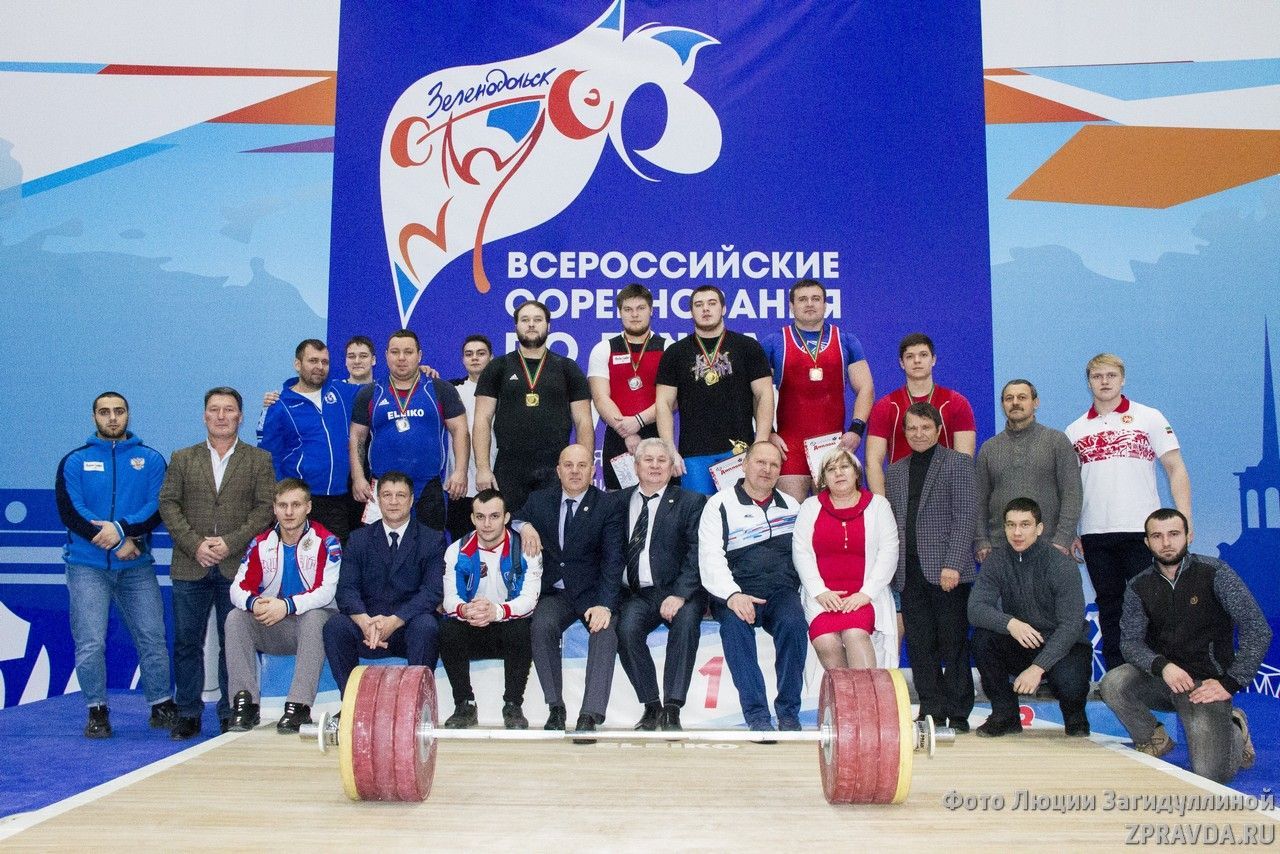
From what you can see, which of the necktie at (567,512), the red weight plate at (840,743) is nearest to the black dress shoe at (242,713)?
the necktie at (567,512)

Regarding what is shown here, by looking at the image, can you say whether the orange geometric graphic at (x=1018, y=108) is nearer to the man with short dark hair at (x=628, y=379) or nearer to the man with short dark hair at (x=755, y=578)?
the man with short dark hair at (x=628, y=379)

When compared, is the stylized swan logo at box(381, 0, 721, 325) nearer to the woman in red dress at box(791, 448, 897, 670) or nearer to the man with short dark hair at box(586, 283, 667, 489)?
the man with short dark hair at box(586, 283, 667, 489)

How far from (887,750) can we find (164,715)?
3100 millimetres

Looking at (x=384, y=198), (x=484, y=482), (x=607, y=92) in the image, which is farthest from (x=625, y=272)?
(x=484, y=482)

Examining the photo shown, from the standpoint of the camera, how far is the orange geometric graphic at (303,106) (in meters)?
5.94

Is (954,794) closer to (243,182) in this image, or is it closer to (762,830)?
(762,830)

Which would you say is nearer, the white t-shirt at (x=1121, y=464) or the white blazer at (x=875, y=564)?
the white blazer at (x=875, y=564)

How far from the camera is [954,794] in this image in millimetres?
3254

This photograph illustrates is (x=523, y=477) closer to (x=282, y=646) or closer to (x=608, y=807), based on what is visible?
(x=282, y=646)

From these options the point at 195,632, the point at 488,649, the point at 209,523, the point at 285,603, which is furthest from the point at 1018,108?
the point at 195,632

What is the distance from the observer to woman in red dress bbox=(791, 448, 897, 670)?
13.9 feet

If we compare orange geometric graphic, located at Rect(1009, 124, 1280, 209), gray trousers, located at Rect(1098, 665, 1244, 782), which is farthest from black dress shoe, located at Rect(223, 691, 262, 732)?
orange geometric graphic, located at Rect(1009, 124, 1280, 209)

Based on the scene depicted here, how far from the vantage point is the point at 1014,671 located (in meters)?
4.38

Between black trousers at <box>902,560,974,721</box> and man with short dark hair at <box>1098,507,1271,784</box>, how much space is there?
20.7 inches
